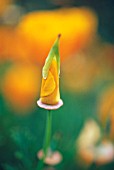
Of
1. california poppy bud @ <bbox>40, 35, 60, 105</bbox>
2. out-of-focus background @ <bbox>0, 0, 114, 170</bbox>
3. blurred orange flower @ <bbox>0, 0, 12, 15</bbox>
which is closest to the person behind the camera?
california poppy bud @ <bbox>40, 35, 60, 105</bbox>

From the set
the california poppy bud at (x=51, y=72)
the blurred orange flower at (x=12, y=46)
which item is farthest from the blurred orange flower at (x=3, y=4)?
the california poppy bud at (x=51, y=72)

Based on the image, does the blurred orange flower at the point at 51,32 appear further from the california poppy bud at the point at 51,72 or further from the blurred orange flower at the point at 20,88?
the california poppy bud at the point at 51,72

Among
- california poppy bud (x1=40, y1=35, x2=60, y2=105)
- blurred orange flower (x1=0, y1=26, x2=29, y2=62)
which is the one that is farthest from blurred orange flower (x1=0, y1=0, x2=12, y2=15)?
california poppy bud (x1=40, y1=35, x2=60, y2=105)

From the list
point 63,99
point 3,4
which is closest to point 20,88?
point 63,99

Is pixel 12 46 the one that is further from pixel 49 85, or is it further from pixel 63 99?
pixel 49 85

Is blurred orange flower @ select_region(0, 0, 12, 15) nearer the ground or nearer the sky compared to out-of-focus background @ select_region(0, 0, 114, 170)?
nearer the sky

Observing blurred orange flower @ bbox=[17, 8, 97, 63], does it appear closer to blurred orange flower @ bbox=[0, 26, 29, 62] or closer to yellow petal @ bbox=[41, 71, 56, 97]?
blurred orange flower @ bbox=[0, 26, 29, 62]

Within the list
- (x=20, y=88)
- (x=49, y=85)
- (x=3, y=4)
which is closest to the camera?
(x=49, y=85)

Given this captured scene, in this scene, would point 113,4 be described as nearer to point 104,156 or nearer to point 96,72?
point 96,72
